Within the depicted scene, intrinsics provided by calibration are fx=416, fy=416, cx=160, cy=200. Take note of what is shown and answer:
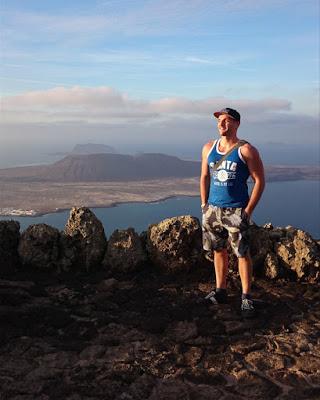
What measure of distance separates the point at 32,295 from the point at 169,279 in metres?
2.64

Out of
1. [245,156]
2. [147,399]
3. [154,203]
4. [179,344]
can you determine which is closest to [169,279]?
[179,344]

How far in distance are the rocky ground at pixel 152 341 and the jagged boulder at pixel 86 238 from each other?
0.58 m

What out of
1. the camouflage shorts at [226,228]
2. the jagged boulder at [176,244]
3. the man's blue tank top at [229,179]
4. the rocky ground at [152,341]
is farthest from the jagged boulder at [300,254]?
the man's blue tank top at [229,179]

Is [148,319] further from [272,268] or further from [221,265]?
[272,268]

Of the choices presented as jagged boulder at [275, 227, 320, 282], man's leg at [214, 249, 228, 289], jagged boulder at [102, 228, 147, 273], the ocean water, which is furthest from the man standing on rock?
the ocean water

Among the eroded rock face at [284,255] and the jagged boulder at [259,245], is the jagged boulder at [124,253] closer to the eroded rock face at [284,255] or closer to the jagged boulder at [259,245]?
the eroded rock face at [284,255]

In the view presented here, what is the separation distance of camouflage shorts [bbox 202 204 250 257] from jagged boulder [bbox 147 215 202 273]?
1.55m

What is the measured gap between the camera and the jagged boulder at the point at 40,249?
880cm

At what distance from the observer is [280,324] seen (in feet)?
21.0

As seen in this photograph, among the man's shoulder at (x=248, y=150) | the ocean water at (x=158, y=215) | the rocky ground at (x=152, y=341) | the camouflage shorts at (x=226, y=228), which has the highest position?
the man's shoulder at (x=248, y=150)

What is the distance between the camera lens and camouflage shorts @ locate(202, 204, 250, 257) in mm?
6699

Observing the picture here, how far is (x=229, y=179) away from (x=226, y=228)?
2.72 ft

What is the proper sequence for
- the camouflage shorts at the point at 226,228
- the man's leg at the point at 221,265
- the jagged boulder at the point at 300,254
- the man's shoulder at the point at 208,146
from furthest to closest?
1. the jagged boulder at the point at 300,254
2. the man's leg at the point at 221,265
3. the man's shoulder at the point at 208,146
4. the camouflage shorts at the point at 226,228

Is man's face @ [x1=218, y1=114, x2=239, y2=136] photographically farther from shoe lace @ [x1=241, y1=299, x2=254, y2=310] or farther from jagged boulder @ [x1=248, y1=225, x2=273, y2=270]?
jagged boulder @ [x1=248, y1=225, x2=273, y2=270]
